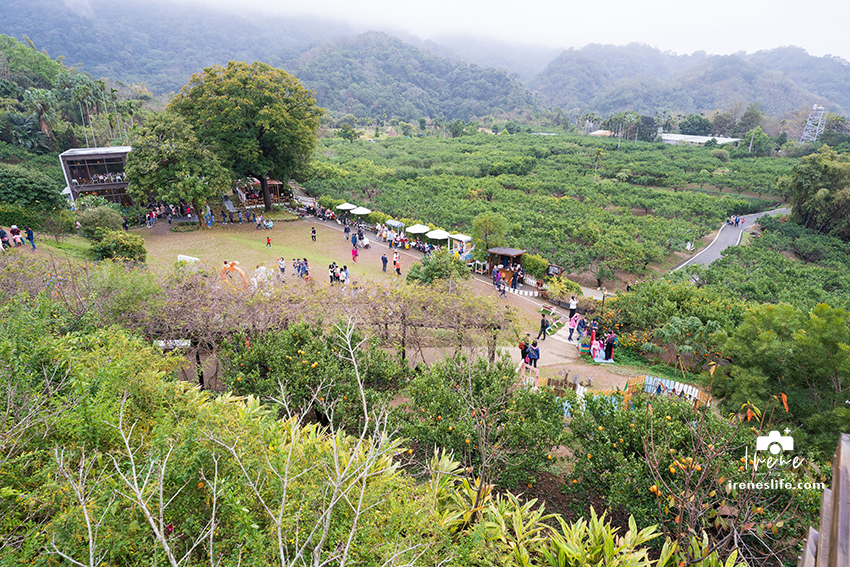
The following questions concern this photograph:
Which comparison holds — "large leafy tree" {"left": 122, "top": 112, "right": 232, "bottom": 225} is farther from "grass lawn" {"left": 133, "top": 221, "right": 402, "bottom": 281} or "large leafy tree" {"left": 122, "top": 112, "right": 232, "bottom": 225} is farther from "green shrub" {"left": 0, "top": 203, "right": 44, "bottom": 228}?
"green shrub" {"left": 0, "top": 203, "right": 44, "bottom": 228}

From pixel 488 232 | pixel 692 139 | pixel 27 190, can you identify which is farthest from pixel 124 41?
pixel 488 232

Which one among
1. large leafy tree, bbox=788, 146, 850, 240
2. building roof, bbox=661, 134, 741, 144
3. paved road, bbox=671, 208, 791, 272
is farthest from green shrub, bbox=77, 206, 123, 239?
building roof, bbox=661, 134, 741, 144

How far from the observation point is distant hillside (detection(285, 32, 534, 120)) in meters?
131

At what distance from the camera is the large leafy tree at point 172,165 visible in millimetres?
21250

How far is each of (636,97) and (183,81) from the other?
15516 cm

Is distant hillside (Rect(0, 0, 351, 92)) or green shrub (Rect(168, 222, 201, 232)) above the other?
distant hillside (Rect(0, 0, 351, 92))

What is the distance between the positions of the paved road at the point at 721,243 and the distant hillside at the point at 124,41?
452ft

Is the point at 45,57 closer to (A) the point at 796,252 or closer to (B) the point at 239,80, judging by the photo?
(B) the point at 239,80

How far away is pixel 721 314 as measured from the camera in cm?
1411

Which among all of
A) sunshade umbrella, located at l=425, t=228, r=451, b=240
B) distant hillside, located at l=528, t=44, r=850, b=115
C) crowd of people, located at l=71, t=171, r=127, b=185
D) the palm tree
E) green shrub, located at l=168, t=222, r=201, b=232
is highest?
distant hillside, located at l=528, t=44, r=850, b=115

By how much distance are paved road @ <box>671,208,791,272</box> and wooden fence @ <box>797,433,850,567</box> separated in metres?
26.3

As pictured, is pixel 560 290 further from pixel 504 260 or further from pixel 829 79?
pixel 829 79

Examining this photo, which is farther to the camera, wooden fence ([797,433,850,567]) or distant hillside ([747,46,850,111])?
distant hillside ([747,46,850,111])

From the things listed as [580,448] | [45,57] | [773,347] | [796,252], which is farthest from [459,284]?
[45,57]
